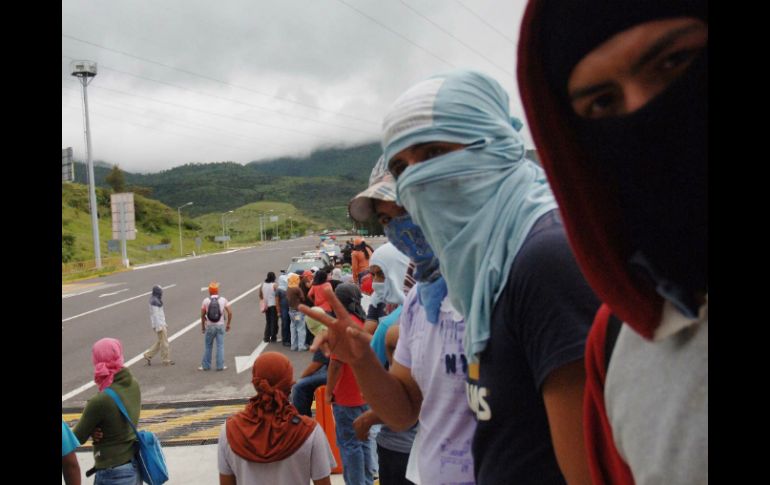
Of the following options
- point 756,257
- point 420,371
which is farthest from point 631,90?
point 420,371

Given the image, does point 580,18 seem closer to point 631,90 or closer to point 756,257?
point 631,90

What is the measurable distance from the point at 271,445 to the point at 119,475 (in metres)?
1.75

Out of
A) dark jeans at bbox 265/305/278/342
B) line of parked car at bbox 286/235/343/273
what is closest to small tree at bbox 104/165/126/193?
line of parked car at bbox 286/235/343/273

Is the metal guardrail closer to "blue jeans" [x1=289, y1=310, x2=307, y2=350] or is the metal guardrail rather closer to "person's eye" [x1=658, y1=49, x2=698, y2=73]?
"blue jeans" [x1=289, y1=310, x2=307, y2=350]

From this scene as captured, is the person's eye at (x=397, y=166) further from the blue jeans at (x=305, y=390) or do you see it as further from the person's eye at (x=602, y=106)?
the blue jeans at (x=305, y=390)

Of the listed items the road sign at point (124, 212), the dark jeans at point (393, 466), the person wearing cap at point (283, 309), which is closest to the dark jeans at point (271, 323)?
the person wearing cap at point (283, 309)

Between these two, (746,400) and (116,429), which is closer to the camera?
(746,400)

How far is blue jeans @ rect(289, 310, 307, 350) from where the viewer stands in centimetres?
1180

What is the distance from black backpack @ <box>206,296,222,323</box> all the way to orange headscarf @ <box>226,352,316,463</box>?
784cm

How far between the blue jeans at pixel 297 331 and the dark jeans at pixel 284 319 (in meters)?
0.43

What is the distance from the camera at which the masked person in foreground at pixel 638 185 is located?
60cm
